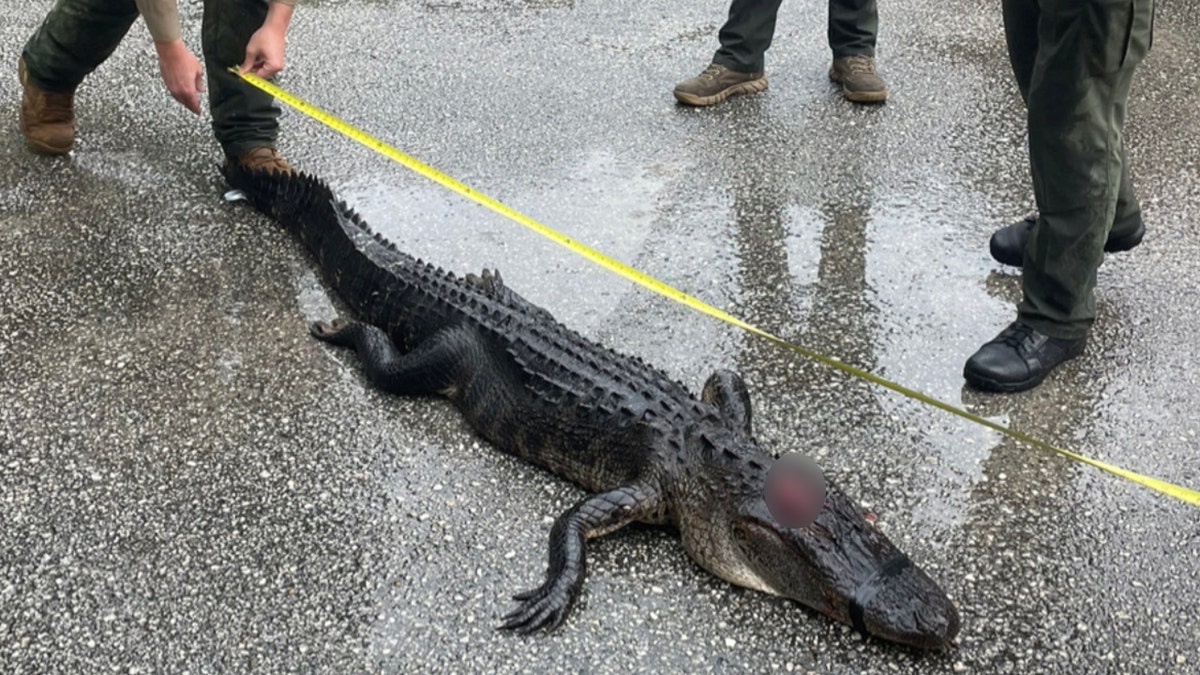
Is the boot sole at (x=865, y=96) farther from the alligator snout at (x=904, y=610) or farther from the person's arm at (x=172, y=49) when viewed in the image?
the alligator snout at (x=904, y=610)

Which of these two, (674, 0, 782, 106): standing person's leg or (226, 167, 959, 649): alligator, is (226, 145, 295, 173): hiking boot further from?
(674, 0, 782, 106): standing person's leg

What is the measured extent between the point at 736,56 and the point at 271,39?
2.66 m

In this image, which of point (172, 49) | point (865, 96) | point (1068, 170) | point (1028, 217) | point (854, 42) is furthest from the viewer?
point (854, 42)

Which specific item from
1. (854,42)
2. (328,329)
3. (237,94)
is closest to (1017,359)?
(328,329)

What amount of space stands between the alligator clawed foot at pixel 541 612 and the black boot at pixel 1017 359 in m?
1.60

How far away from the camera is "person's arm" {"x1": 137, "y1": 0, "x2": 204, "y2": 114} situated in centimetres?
357

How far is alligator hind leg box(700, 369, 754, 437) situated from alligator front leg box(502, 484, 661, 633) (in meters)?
0.40

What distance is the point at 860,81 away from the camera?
5324mm

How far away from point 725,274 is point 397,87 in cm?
235

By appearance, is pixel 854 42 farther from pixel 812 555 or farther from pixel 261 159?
pixel 812 555

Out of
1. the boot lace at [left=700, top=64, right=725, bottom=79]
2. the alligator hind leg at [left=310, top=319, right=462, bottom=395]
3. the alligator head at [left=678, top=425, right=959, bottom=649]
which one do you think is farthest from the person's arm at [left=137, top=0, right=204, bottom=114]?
the boot lace at [left=700, top=64, right=725, bottom=79]

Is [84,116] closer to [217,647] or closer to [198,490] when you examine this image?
[198,490]

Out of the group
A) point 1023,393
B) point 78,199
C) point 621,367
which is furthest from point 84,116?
point 1023,393

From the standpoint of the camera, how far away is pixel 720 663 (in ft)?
8.07
